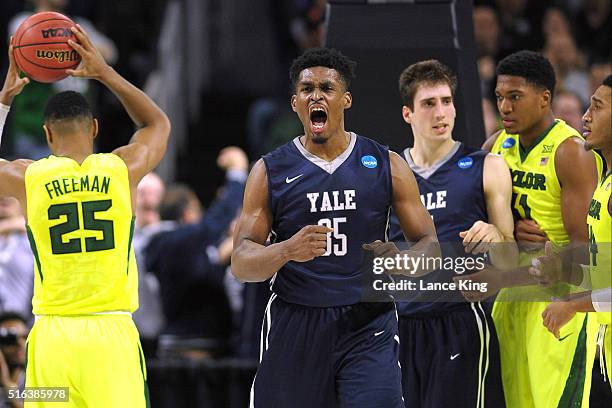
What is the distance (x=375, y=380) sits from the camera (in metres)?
7.13

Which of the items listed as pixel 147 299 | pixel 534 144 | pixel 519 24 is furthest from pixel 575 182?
pixel 519 24

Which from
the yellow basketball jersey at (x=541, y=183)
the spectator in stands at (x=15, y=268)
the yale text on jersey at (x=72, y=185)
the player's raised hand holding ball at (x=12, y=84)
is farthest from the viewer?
the spectator in stands at (x=15, y=268)

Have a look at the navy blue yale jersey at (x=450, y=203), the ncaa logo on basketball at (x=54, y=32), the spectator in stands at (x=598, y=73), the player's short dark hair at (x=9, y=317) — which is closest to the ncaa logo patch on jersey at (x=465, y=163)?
the navy blue yale jersey at (x=450, y=203)

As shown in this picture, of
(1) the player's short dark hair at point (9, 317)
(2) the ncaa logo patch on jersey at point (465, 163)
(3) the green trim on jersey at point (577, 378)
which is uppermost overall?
(2) the ncaa logo patch on jersey at point (465, 163)

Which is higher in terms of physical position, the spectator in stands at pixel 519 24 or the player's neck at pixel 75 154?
the spectator in stands at pixel 519 24

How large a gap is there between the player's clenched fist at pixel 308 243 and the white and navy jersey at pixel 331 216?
45 cm

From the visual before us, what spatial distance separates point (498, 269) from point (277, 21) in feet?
28.4

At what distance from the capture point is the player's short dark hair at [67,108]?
305 inches

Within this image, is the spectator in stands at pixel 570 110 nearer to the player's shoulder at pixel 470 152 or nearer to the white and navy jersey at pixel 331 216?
the player's shoulder at pixel 470 152

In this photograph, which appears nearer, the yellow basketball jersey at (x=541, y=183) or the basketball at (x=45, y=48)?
the basketball at (x=45, y=48)

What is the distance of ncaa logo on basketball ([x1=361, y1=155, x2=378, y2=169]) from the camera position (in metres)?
7.49

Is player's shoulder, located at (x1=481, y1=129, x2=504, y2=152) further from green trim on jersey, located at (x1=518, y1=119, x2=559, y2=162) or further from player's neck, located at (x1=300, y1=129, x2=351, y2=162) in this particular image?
player's neck, located at (x1=300, y1=129, x2=351, y2=162)

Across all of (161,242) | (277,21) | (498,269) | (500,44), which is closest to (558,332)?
(498,269)

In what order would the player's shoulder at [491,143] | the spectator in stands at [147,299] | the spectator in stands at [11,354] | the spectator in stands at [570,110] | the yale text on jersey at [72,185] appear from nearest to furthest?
the yale text on jersey at [72,185]
the player's shoulder at [491,143]
the spectator in stands at [11,354]
the spectator in stands at [570,110]
the spectator in stands at [147,299]
